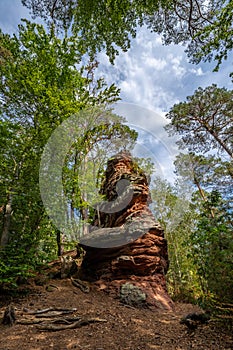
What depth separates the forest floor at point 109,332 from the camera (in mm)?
3277

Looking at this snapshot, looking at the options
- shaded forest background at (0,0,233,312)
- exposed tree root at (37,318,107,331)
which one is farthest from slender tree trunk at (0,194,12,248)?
exposed tree root at (37,318,107,331)

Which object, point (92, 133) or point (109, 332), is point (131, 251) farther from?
point (92, 133)

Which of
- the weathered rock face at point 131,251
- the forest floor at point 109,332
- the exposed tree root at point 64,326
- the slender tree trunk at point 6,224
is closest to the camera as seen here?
the forest floor at point 109,332

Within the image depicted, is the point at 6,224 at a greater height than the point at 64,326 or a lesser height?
greater

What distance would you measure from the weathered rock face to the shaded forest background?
→ 4.10 feet

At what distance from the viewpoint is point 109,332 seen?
13.6 ft

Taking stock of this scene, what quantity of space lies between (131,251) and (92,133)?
6751 mm

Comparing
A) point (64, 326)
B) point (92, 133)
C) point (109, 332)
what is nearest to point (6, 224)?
point (64, 326)

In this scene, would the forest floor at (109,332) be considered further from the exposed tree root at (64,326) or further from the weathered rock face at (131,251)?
the weathered rock face at (131,251)

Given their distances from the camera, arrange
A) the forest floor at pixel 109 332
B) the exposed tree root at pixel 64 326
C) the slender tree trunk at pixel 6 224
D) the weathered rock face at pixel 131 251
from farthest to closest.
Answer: the weathered rock face at pixel 131 251
the slender tree trunk at pixel 6 224
the exposed tree root at pixel 64 326
the forest floor at pixel 109 332

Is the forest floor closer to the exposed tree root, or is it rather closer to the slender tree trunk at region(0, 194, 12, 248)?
the exposed tree root

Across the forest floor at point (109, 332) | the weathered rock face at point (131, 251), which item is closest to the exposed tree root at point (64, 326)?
the forest floor at point (109, 332)

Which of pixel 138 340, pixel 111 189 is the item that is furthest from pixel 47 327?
pixel 111 189

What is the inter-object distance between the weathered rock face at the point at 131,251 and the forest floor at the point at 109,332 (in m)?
1.22
